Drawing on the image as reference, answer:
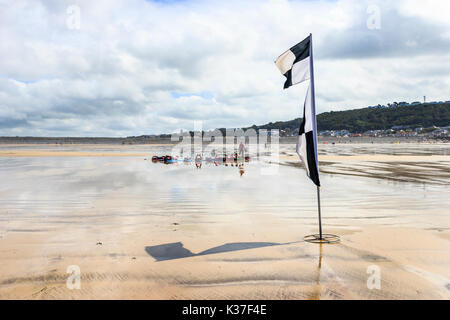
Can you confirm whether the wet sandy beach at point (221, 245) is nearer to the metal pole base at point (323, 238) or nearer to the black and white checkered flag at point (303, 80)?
the metal pole base at point (323, 238)

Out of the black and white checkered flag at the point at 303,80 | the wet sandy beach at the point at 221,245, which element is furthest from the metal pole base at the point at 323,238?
the black and white checkered flag at the point at 303,80

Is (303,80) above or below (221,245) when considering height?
above

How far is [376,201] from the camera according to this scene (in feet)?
40.5

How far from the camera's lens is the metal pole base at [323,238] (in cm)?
748

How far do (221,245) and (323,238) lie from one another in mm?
2341

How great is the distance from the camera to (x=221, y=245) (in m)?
7.27

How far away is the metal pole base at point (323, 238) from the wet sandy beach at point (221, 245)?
0.24 m

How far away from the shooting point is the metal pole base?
7484 mm

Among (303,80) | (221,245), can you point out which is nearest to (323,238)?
(221,245)

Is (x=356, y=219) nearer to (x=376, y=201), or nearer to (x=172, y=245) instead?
(x=376, y=201)

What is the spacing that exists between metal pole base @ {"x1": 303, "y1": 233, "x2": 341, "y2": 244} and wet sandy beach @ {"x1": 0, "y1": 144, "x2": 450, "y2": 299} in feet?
0.79

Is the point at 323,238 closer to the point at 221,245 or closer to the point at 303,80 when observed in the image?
the point at 221,245
